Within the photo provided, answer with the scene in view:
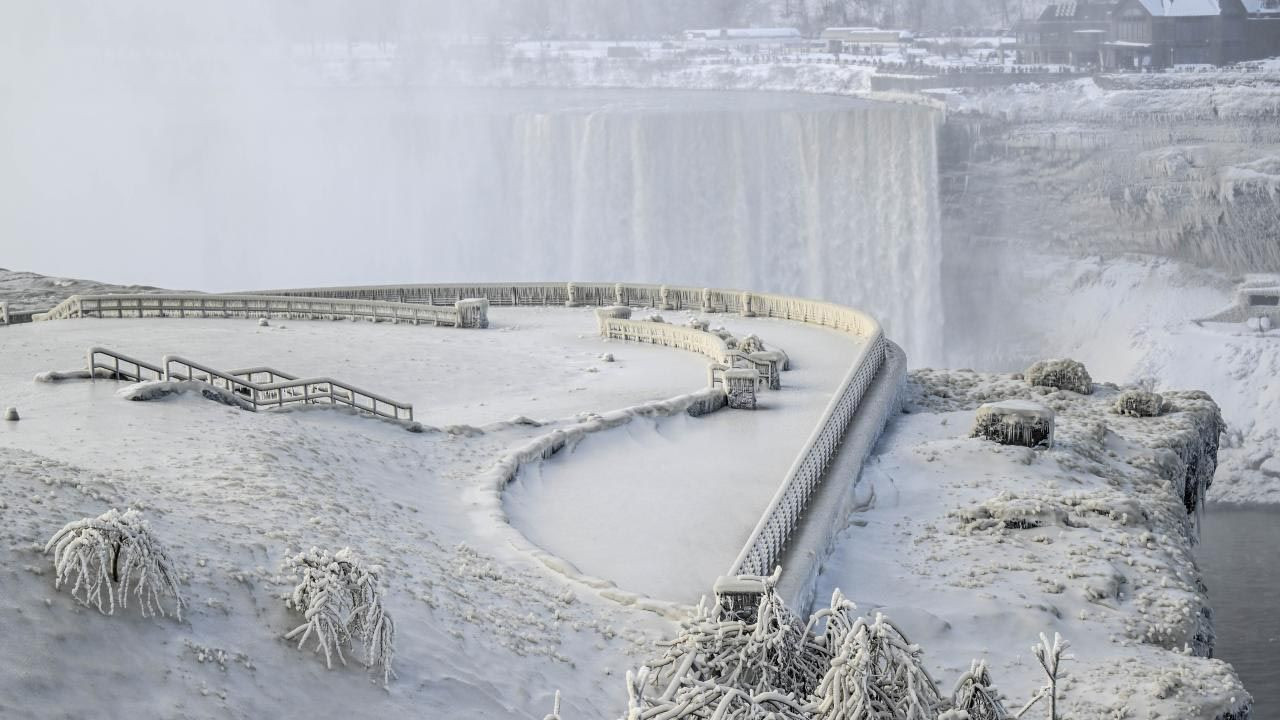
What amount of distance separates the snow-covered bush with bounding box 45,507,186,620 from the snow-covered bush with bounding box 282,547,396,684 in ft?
3.94

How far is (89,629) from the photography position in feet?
47.8

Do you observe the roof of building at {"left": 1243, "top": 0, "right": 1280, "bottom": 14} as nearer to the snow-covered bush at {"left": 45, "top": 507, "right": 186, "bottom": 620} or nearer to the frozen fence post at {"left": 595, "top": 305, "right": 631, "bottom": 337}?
the frozen fence post at {"left": 595, "top": 305, "right": 631, "bottom": 337}

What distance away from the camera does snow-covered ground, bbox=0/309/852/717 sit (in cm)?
1454

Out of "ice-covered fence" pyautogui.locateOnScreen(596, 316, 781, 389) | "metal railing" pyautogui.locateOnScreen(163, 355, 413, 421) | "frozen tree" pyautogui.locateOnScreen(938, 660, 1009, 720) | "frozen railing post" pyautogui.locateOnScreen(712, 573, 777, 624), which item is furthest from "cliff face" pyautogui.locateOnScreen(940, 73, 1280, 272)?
"frozen tree" pyautogui.locateOnScreen(938, 660, 1009, 720)

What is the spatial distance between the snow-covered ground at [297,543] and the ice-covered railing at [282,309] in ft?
25.7

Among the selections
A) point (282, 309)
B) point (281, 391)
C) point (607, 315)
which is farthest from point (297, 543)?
point (282, 309)

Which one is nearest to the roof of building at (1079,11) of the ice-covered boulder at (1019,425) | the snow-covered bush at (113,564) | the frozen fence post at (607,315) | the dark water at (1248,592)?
the dark water at (1248,592)

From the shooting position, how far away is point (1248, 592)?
46562mm

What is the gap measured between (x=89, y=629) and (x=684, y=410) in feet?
52.6

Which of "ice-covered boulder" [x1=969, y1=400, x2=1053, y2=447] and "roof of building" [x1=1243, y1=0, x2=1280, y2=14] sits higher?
"roof of building" [x1=1243, y1=0, x2=1280, y2=14]

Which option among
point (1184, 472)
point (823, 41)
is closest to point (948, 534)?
point (1184, 472)

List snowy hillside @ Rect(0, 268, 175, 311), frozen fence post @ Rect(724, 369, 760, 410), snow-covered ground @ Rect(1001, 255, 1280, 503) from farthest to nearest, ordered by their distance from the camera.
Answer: snow-covered ground @ Rect(1001, 255, 1280, 503)
snowy hillside @ Rect(0, 268, 175, 311)
frozen fence post @ Rect(724, 369, 760, 410)

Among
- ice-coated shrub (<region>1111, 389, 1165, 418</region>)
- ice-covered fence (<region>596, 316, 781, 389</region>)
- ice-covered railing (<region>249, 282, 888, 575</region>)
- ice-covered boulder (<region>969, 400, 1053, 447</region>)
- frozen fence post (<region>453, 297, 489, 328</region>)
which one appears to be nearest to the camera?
ice-covered railing (<region>249, 282, 888, 575</region>)

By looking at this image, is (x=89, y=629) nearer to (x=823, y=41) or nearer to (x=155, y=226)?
(x=823, y=41)
